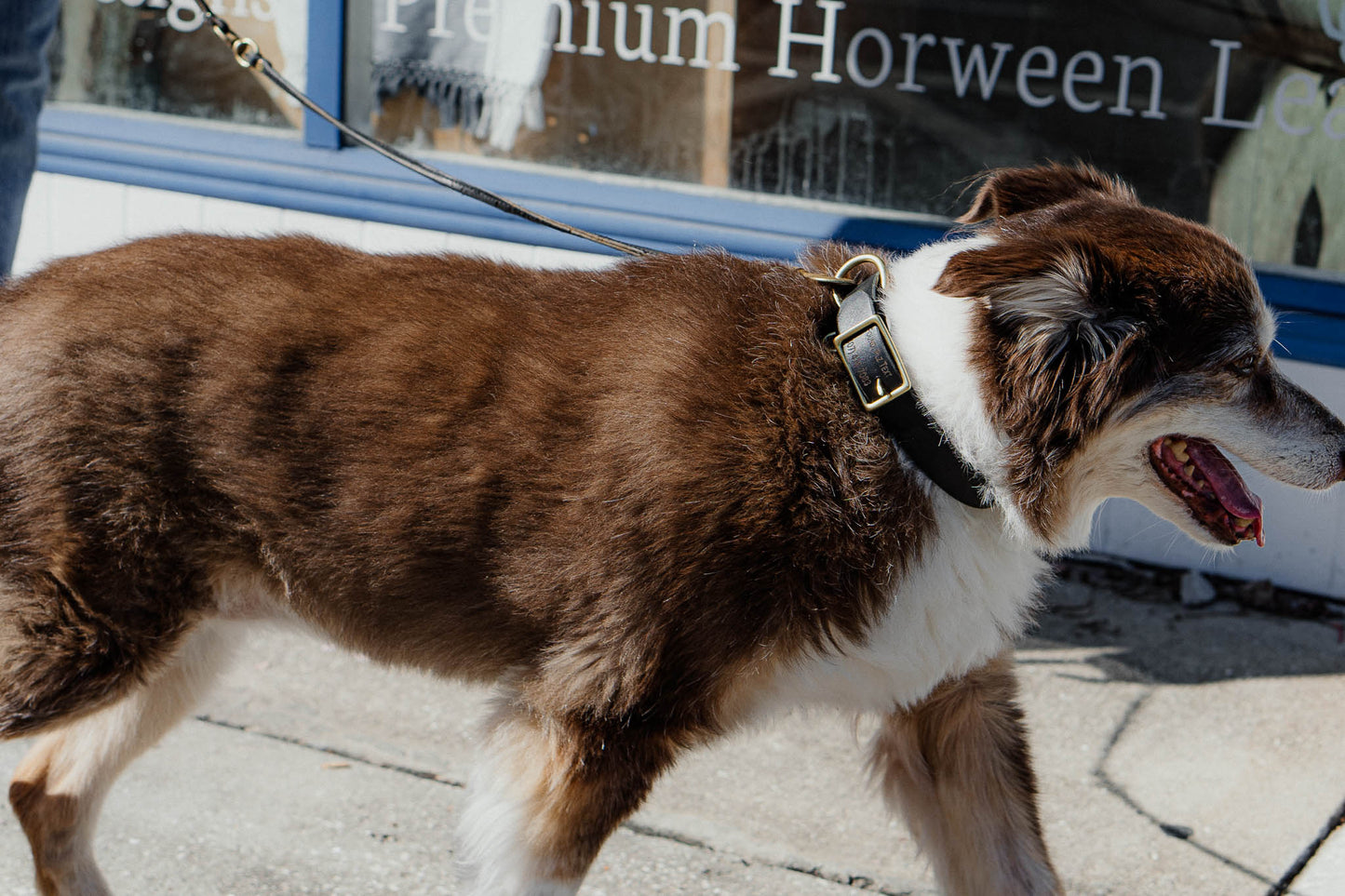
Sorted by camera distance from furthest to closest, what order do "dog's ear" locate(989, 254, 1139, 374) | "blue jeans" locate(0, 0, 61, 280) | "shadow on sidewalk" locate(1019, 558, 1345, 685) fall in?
"shadow on sidewalk" locate(1019, 558, 1345, 685) < "blue jeans" locate(0, 0, 61, 280) < "dog's ear" locate(989, 254, 1139, 374)

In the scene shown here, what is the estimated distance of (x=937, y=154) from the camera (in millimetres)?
5055

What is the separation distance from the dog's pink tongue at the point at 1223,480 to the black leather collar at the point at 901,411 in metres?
0.40

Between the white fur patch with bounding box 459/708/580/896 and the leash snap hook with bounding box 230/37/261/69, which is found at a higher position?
the leash snap hook with bounding box 230/37/261/69

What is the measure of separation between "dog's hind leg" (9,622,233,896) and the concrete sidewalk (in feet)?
0.76

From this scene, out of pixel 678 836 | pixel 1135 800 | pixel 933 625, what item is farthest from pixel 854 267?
pixel 1135 800

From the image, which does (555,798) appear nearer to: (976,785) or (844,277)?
(976,785)

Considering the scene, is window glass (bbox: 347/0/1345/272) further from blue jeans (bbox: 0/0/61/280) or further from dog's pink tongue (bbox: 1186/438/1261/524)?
dog's pink tongue (bbox: 1186/438/1261/524)

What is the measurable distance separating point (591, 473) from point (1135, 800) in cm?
190

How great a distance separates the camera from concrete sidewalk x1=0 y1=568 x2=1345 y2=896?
3.31m

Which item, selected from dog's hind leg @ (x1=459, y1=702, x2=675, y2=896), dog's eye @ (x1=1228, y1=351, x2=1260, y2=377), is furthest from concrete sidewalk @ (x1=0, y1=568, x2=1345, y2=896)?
dog's eye @ (x1=1228, y1=351, x2=1260, y2=377)

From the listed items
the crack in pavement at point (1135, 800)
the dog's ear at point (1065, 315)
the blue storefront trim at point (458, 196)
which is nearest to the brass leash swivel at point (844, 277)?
the dog's ear at point (1065, 315)

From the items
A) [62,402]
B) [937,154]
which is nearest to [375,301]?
[62,402]

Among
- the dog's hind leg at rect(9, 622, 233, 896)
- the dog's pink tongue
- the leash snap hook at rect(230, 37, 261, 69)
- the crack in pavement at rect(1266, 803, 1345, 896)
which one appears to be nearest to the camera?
the dog's pink tongue

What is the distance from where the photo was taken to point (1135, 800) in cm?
362
